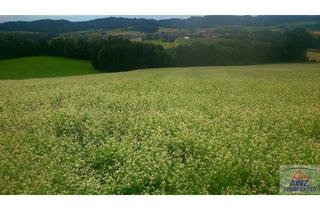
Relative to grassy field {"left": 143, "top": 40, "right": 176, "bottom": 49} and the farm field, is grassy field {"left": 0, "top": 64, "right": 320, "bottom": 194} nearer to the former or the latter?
the farm field

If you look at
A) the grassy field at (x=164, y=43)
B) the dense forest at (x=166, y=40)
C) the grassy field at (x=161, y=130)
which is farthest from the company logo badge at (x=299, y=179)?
the grassy field at (x=164, y=43)

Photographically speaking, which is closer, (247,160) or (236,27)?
(247,160)

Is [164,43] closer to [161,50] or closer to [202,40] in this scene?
[161,50]

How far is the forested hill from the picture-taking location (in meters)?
6.67

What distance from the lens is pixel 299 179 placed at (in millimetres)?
6117

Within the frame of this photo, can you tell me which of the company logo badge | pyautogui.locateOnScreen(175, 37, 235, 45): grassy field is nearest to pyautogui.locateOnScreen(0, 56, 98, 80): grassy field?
pyautogui.locateOnScreen(175, 37, 235, 45): grassy field

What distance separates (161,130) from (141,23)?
185cm

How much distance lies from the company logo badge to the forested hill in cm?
233

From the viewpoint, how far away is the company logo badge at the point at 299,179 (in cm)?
593

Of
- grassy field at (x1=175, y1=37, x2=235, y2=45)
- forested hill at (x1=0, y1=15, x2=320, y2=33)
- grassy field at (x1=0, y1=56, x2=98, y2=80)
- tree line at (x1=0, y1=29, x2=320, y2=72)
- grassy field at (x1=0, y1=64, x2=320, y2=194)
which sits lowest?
grassy field at (x1=0, y1=64, x2=320, y2=194)

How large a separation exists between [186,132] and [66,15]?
2645 mm
